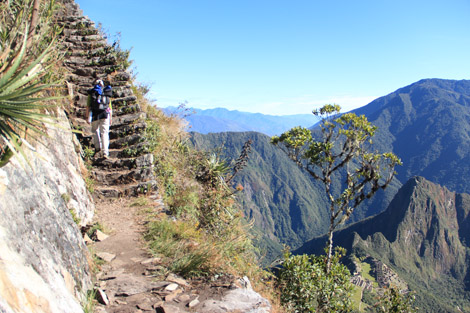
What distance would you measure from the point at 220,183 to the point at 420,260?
230991 mm

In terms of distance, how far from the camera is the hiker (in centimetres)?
952

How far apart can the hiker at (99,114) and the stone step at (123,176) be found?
757 millimetres

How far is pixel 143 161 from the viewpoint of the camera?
393 inches

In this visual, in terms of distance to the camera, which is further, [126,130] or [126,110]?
[126,110]

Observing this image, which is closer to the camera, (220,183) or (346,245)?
(220,183)

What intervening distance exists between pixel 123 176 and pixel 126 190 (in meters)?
0.62

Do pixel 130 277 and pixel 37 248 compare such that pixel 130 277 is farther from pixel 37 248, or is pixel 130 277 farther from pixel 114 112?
pixel 114 112

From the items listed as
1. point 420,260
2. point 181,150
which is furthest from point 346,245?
point 181,150

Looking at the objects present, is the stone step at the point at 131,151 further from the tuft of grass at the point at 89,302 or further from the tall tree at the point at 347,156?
the tall tree at the point at 347,156

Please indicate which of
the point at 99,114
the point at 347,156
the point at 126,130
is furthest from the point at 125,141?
the point at 347,156

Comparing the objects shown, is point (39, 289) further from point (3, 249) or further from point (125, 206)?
point (125, 206)

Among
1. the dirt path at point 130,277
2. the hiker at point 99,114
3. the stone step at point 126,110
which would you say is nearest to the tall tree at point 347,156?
the stone step at point 126,110

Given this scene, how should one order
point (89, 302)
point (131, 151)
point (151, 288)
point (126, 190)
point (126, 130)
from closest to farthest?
point (89, 302)
point (151, 288)
point (126, 190)
point (131, 151)
point (126, 130)

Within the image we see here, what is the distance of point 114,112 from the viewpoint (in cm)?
1182
